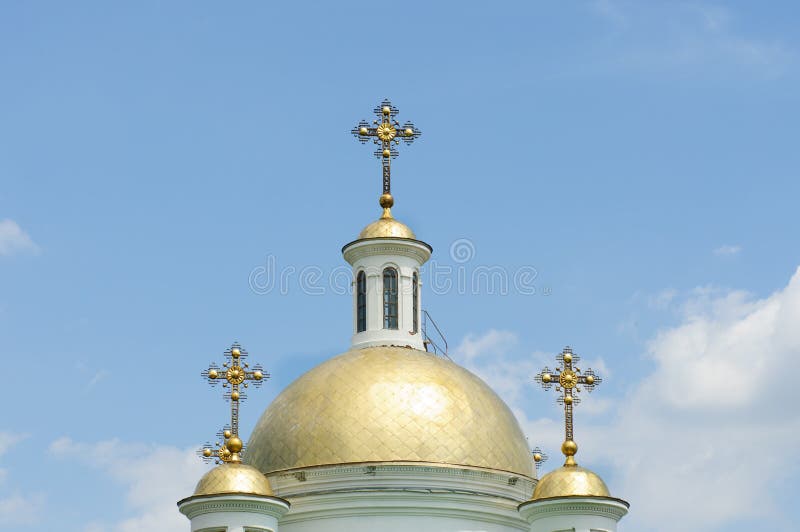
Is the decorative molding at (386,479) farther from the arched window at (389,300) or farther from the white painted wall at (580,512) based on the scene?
the arched window at (389,300)

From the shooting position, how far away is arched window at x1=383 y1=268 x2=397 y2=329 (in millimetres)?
52344

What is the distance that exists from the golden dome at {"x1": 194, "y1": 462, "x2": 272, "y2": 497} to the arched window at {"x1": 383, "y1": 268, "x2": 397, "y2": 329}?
7.22m

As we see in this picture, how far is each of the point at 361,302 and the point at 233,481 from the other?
8.44 metres

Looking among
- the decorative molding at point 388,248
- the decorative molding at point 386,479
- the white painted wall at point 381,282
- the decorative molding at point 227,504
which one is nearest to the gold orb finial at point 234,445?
the decorative molding at point 386,479

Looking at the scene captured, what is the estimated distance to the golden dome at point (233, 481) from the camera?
45.7 meters

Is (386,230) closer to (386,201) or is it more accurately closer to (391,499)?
(386,201)

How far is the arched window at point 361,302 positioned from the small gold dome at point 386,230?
3.52 ft

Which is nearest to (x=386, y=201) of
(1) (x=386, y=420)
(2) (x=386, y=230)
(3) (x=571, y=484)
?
(2) (x=386, y=230)

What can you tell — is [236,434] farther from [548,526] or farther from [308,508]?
[548,526]

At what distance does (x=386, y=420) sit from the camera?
48.3 meters

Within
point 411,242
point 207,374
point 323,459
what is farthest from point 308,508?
point 411,242

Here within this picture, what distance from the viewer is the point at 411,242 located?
52.5 metres

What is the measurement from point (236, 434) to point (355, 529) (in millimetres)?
3876

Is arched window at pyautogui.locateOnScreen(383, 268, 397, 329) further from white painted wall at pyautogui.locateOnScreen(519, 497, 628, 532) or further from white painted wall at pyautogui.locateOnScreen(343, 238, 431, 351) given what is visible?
white painted wall at pyautogui.locateOnScreen(519, 497, 628, 532)
